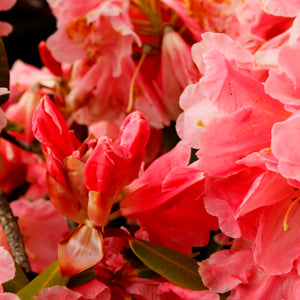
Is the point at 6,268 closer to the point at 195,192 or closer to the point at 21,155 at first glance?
the point at 195,192

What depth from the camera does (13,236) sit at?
1.74 ft

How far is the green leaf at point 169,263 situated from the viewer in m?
0.46

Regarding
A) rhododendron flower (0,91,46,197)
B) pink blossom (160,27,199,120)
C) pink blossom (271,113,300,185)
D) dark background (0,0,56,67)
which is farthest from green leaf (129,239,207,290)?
dark background (0,0,56,67)

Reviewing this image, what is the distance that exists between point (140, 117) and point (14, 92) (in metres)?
0.41

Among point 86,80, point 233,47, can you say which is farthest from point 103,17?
point 233,47

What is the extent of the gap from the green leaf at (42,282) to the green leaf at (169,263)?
2.1 inches

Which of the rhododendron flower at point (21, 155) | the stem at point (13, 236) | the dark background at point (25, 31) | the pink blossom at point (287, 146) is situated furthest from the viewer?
the dark background at point (25, 31)

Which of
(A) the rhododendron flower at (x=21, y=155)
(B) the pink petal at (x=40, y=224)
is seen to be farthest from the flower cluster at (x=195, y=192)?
(A) the rhododendron flower at (x=21, y=155)

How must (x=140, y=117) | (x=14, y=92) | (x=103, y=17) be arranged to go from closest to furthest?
1. (x=140, y=117)
2. (x=103, y=17)
3. (x=14, y=92)

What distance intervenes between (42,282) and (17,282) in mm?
30

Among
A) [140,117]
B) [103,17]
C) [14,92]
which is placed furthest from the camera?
[14,92]

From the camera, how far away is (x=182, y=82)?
0.66 metres

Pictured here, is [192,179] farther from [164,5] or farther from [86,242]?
[164,5]

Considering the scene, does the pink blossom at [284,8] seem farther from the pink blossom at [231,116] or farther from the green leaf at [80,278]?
the green leaf at [80,278]
